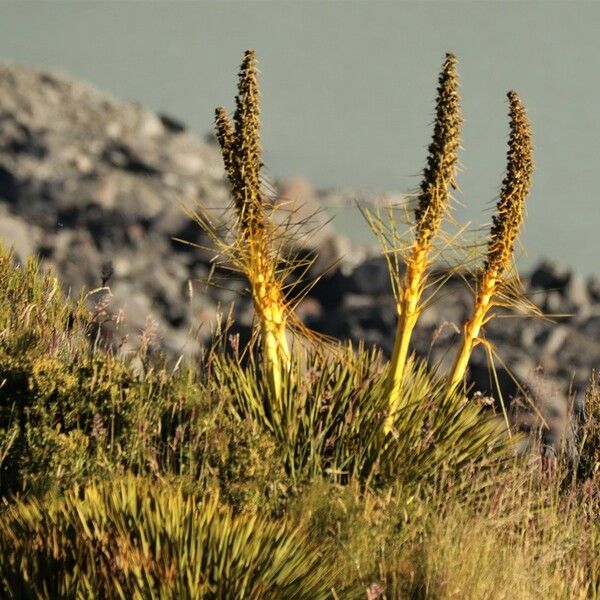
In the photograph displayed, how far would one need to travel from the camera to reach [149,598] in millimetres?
4809

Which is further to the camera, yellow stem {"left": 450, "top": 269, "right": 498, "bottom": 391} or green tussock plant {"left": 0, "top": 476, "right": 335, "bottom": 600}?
yellow stem {"left": 450, "top": 269, "right": 498, "bottom": 391}

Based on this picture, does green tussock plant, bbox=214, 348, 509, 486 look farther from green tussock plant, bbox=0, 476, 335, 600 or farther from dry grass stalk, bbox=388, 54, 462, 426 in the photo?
green tussock plant, bbox=0, 476, 335, 600

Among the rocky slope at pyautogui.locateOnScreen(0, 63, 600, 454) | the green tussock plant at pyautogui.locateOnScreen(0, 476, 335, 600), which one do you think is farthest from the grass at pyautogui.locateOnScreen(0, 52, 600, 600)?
the rocky slope at pyautogui.locateOnScreen(0, 63, 600, 454)

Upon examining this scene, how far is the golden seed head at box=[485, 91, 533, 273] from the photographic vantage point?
7766 mm

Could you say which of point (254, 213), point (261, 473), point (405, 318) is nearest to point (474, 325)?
point (405, 318)

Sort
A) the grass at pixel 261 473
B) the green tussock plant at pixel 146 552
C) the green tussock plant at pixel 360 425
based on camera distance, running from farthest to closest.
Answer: the green tussock plant at pixel 360 425 → the grass at pixel 261 473 → the green tussock plant at pixel 146 552

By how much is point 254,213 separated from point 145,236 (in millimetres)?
130589

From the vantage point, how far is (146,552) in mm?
4887

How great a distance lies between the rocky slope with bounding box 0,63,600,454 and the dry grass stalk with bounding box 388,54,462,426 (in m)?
103

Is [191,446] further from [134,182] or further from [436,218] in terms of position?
[134,182]

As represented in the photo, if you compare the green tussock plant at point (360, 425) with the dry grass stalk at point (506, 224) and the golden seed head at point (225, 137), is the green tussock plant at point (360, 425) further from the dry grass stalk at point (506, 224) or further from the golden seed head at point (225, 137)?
the golden seed head at point (225, 137)

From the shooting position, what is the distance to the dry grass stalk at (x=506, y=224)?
7773mm

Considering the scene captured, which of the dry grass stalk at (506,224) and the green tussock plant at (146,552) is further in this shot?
the dry grass stalk at (506,224)

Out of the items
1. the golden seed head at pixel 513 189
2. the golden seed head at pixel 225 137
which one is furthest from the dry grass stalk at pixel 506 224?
the golden seed head at pixel 225 137
